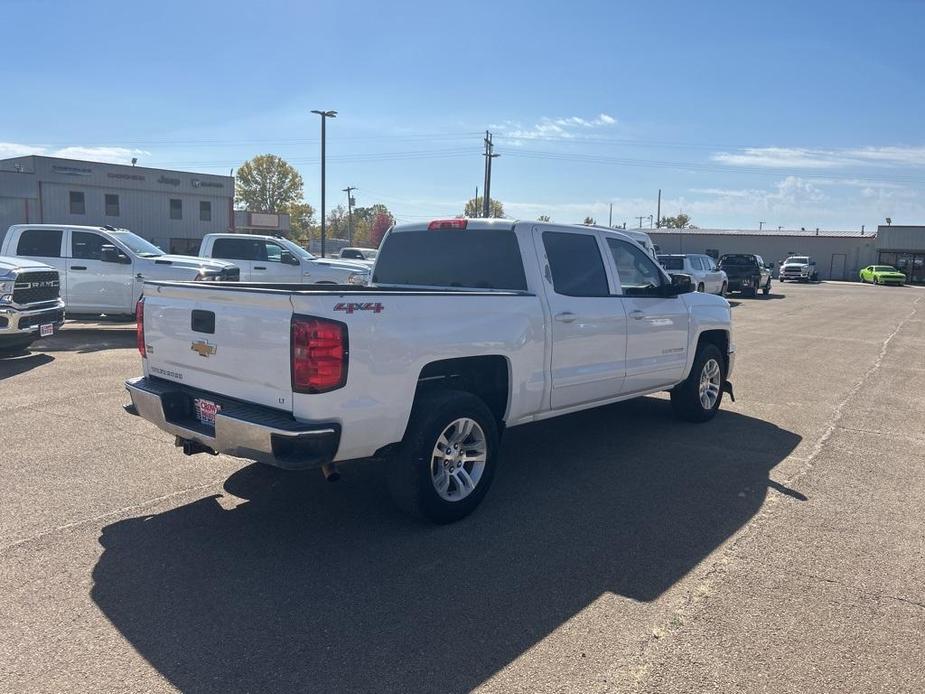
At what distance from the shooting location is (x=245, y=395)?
4305 mm

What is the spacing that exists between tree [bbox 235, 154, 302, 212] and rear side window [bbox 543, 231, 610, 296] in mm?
96787

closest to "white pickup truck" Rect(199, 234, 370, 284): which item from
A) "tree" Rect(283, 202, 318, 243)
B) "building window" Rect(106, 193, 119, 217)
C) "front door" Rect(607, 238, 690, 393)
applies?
Result: "front door" Rect(607, 238, 690, 393)

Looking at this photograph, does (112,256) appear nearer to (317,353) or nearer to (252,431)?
(252,431)

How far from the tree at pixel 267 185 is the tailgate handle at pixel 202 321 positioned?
9762cm

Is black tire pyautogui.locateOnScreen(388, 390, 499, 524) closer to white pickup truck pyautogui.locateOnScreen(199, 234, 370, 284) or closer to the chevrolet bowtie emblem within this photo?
the chevrolet bowtie emblem

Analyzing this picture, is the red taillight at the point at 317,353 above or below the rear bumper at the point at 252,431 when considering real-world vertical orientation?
above

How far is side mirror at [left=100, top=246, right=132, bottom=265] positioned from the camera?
13531 mm

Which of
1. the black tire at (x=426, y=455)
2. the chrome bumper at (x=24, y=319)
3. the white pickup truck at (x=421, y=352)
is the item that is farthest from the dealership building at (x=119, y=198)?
the black tire at (x=426, y=455)

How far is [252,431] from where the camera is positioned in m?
3.99

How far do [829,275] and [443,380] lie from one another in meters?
73.9

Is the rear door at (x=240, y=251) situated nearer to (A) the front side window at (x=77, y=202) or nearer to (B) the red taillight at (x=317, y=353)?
(B) the red taillight at (x=317, y=353)

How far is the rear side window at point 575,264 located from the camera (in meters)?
5.73

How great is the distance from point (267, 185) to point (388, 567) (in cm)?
9975

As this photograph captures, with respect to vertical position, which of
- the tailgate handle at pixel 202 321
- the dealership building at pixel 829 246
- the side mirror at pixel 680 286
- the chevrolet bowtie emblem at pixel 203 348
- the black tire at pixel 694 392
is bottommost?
the black tire at pixel 694 392
